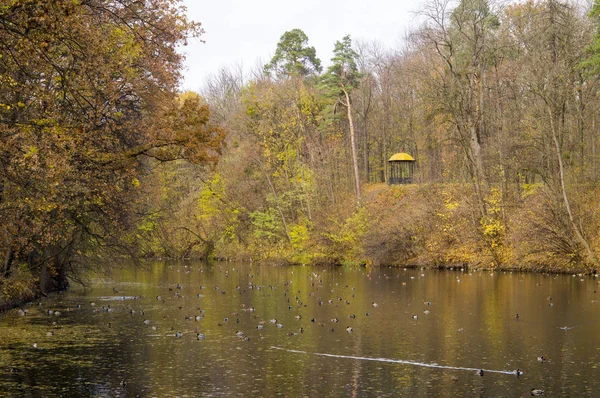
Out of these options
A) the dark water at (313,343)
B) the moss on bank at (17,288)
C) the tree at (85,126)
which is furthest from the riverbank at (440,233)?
the moss on bank at (17,288)

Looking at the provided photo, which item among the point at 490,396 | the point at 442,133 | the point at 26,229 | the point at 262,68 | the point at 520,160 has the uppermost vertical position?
the point at 262,68

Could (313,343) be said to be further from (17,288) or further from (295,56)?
(295,56)

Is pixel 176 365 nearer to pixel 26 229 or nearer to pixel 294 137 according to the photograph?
pixel 26 229

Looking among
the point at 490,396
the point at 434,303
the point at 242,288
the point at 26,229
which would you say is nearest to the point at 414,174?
the point at 242,288

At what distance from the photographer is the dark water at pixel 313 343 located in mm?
14523

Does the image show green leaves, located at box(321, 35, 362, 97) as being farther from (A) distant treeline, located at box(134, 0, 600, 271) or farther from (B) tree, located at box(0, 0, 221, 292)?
(B) tree, located at box(0, 0, 221, 292)

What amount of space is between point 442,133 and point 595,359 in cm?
4313

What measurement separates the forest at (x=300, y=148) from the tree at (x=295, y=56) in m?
0.22

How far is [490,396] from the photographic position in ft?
44.0

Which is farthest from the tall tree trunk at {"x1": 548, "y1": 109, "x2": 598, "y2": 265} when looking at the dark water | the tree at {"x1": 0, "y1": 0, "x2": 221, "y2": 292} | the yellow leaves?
the yellow leaves

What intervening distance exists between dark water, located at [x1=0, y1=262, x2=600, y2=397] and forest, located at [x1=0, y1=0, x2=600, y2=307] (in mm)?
3149

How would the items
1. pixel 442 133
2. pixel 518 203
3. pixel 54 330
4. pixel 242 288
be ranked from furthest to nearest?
pixel 442 133 → pixel 518 203 → pixel 242 288 → pixel 54 330

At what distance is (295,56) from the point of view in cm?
7800

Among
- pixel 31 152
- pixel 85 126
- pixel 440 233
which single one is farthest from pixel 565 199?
pixel 31 152
